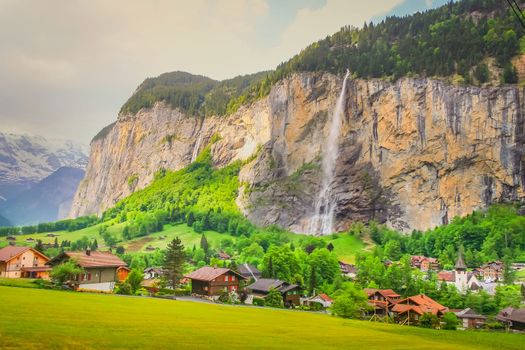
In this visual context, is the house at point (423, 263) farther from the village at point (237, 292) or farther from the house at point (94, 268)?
the house at point (94, 268)

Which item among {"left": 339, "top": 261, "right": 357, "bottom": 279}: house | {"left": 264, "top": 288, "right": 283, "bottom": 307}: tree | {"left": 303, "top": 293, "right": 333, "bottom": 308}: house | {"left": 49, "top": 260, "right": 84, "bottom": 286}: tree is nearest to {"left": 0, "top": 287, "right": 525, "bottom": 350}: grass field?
{"left": 49, "top": 260, "right": 84, "bottom": 286}: tree

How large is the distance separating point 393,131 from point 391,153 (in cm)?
678

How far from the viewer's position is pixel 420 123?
139 meters

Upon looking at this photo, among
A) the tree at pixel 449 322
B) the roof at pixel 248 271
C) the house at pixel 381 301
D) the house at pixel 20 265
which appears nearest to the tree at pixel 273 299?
the house at pixel 381 301

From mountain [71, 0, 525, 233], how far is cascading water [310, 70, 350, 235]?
0.35 metres

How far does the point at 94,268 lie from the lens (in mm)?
61031

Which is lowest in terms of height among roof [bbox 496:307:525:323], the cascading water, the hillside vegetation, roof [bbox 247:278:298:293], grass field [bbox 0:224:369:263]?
roof [bbox 496:307:525:323]

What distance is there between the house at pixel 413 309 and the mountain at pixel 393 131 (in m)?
76.3

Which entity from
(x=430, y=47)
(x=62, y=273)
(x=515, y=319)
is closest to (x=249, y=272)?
(x=62, y=273)

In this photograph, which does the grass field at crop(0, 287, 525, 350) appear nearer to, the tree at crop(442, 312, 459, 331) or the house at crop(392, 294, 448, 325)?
the tree at crop(442, 312, 459, 331)

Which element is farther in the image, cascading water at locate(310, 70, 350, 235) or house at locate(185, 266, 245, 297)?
cascading water at locate(310, 70, 350, 235)

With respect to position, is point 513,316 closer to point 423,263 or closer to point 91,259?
point 91,259

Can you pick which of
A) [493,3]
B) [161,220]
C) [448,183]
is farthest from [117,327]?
[493,3]

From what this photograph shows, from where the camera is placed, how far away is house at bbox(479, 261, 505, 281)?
95787mm
